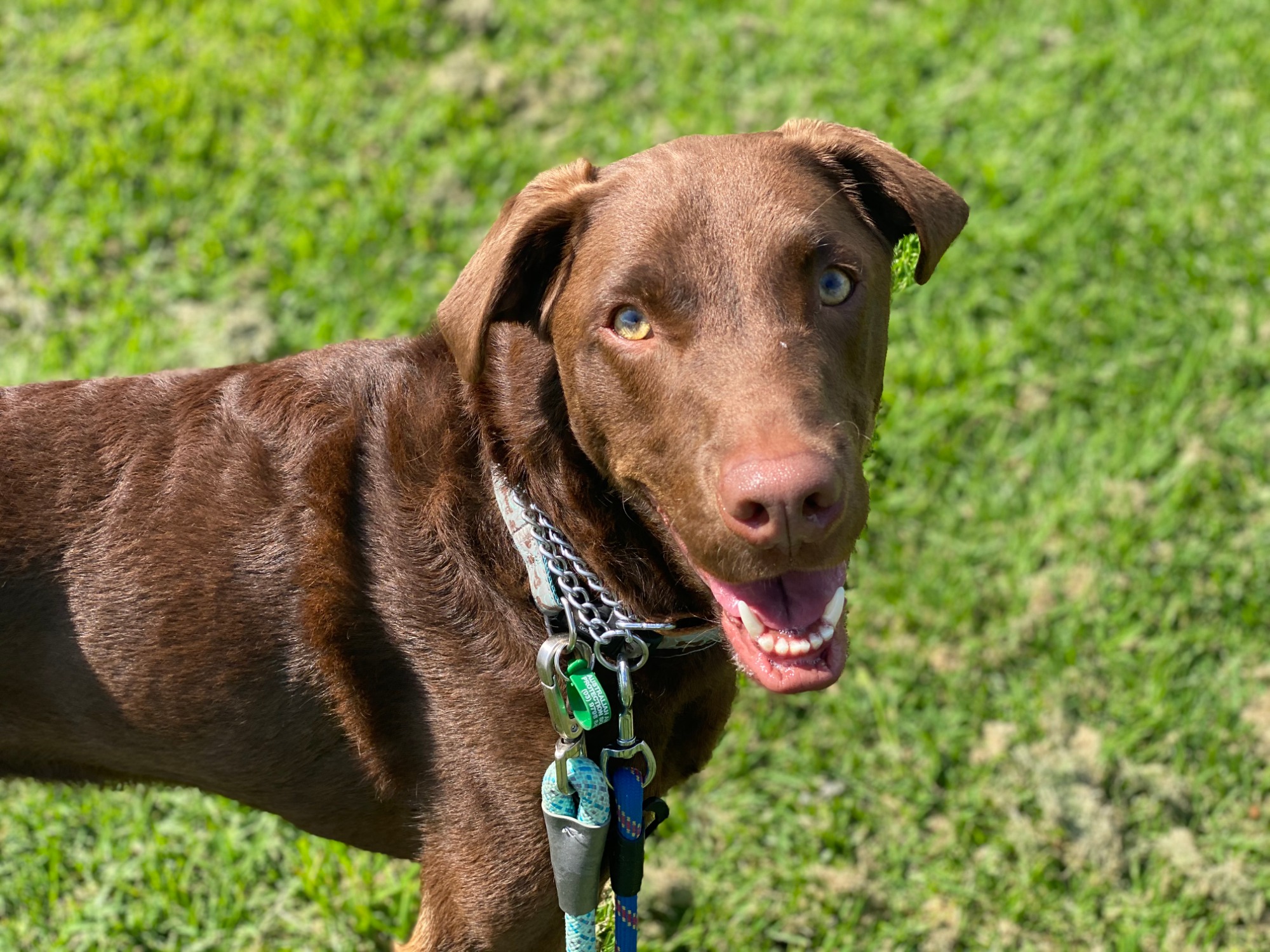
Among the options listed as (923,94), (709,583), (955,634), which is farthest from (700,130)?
(709,583)

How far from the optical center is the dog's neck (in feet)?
8.86

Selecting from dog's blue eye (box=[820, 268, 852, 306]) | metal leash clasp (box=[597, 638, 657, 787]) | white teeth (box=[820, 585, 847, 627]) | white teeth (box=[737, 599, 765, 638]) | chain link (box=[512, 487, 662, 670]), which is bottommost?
metal leash clasp (box=[597, 638, 657, 787])

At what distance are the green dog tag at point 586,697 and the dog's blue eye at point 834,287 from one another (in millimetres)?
919

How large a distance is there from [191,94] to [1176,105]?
4706 millimetres

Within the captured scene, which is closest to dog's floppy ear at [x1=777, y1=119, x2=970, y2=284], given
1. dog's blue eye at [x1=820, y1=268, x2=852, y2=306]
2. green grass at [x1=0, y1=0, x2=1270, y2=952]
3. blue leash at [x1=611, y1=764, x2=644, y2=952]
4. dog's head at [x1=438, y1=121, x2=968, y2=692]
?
dog's head at [x1=438, y1=121, x2=968, y2=692]

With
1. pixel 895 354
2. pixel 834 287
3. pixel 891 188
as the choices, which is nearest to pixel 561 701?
pixel 834 287

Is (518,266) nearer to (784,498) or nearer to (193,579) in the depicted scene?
(784,498)

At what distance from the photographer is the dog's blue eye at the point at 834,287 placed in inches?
99.9

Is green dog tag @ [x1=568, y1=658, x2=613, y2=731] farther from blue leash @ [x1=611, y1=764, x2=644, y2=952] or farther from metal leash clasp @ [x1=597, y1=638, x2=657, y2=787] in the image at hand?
blue leash @ [x1=611, y1=764, x2=644, y2=952]

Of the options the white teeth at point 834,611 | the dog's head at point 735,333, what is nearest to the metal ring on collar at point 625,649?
the dog's head at point 735,333

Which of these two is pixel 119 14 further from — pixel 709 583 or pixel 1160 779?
pixel 1160 779

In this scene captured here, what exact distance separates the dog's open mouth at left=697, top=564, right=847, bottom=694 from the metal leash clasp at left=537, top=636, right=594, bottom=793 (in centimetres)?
33

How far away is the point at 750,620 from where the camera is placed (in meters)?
2.46

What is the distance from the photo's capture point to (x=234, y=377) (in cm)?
297
